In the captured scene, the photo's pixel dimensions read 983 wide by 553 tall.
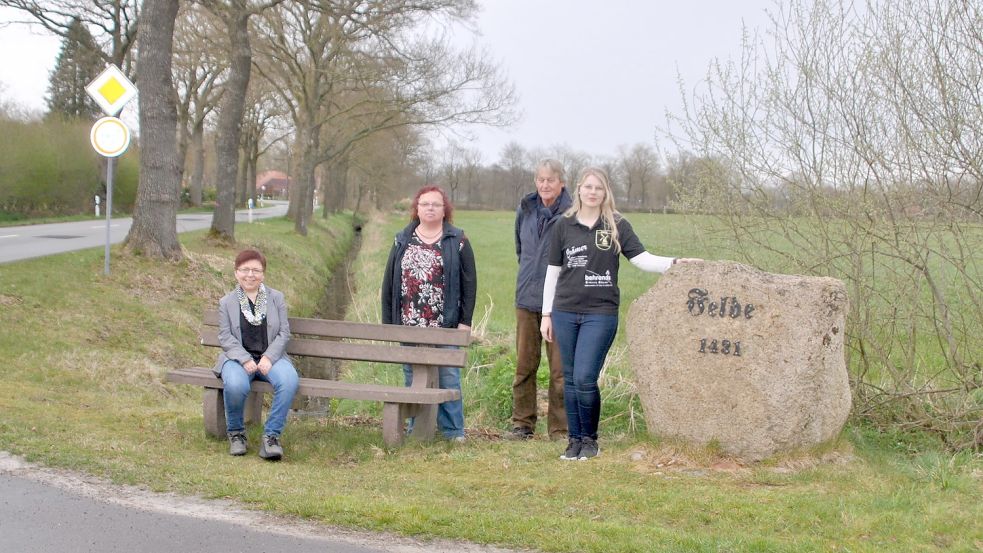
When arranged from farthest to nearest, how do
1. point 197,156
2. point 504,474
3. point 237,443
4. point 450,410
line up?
1. point 197,156
2. point 450,410
3. point 237,443
4. point 504,474

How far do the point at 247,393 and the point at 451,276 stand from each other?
5.32ft

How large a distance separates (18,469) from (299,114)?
2593 centimetres

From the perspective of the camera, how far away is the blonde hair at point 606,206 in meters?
5.87

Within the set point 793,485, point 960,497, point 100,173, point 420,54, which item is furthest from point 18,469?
point 100,173

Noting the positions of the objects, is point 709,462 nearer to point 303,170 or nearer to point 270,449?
point 270,449

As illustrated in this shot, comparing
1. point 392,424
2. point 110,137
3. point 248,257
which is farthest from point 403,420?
point 110,137

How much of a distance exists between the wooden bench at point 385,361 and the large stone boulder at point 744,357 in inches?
54.4

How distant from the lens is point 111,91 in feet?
40.4

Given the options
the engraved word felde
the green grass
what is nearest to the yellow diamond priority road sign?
the green grass

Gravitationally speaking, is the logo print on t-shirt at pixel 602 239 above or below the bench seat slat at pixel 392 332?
above

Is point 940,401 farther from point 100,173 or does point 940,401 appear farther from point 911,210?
point 100,173

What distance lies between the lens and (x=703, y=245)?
8.38 m

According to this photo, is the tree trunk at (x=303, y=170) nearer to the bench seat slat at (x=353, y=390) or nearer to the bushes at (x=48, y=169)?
the bushes at (x=48, y=169)

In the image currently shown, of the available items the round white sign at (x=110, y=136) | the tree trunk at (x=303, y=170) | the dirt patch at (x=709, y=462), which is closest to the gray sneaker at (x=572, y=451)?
the dirt patch at (x=709, y=462)
